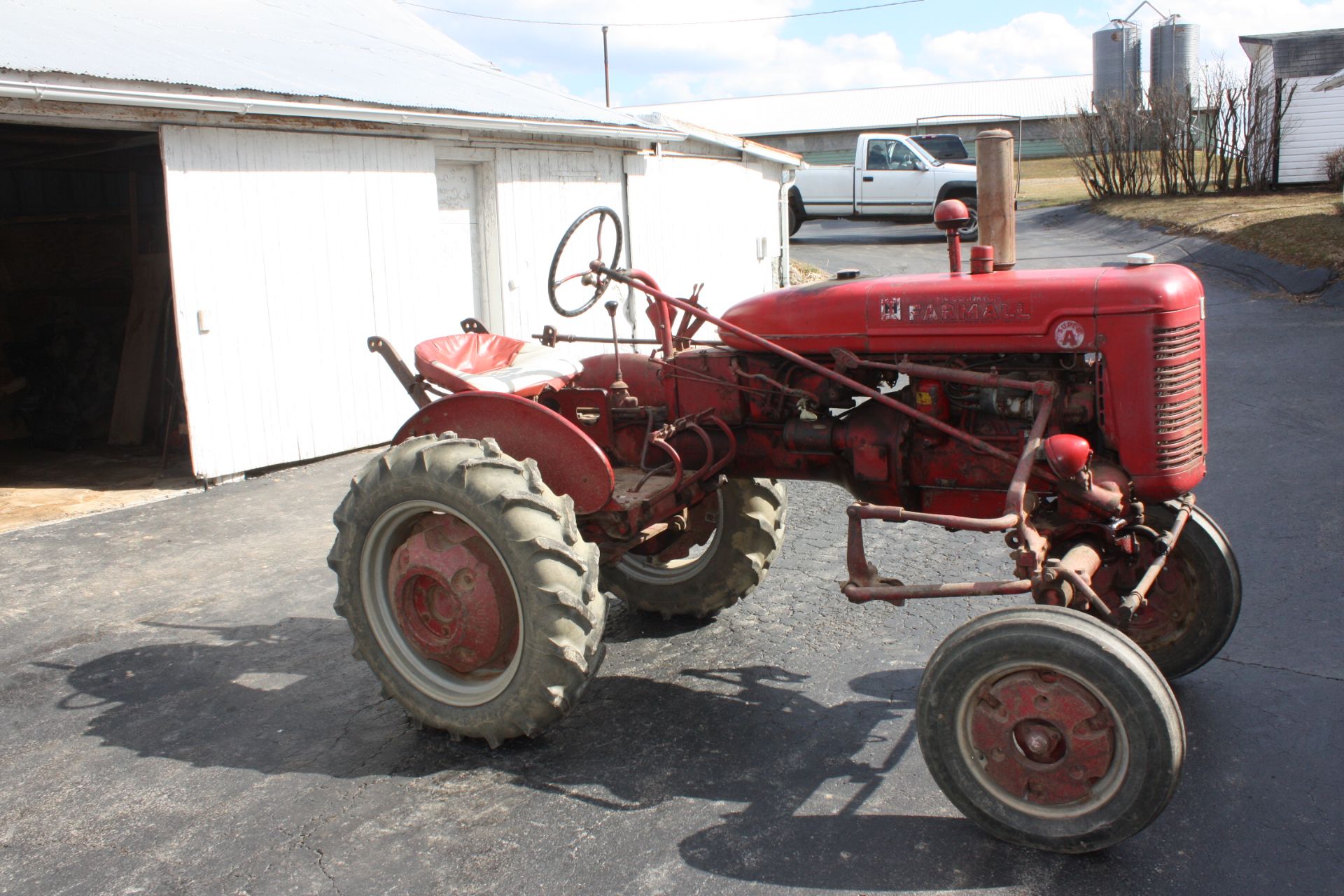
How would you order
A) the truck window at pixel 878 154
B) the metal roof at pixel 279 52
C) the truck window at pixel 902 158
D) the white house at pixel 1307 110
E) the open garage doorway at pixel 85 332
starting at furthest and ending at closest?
the white house at pixel 1307 110 → the truck window at pixel 878 154 → the truck window at pixel 902 158 → the open garage doorway at pixel 85 332 → the metal roof at pixel 279 52

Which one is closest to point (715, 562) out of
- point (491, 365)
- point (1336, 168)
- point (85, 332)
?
point (491, 365)

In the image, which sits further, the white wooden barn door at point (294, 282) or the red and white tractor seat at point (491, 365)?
the white wooden barn door at point (294, 282)

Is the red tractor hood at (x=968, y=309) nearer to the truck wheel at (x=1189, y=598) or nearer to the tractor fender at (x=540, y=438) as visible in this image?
the tractor fender at (x=540, y=438)

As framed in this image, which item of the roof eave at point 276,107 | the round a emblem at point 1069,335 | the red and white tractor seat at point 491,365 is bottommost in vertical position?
the red and white tractor seat at point 491,365

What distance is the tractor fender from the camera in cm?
390

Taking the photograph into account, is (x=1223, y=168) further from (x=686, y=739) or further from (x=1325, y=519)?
(x=686, y=739)

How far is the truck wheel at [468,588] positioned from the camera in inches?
139

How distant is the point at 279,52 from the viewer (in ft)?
30.1

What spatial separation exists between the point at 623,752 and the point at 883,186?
18.8 m

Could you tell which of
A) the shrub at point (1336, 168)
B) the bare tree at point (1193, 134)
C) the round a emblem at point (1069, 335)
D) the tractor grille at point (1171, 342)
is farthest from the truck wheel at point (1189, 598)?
the bare tree at point (1193, 134)

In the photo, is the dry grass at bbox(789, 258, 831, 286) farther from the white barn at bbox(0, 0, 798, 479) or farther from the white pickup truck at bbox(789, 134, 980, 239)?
the white barn at bbox(0, 0, 798, 479)

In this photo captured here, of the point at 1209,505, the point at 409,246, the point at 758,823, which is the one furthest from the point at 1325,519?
the point at 409,246

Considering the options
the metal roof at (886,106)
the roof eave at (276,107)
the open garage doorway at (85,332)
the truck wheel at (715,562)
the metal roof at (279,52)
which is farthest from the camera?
the metal roof at (886,106)

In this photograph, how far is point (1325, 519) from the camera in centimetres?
575
